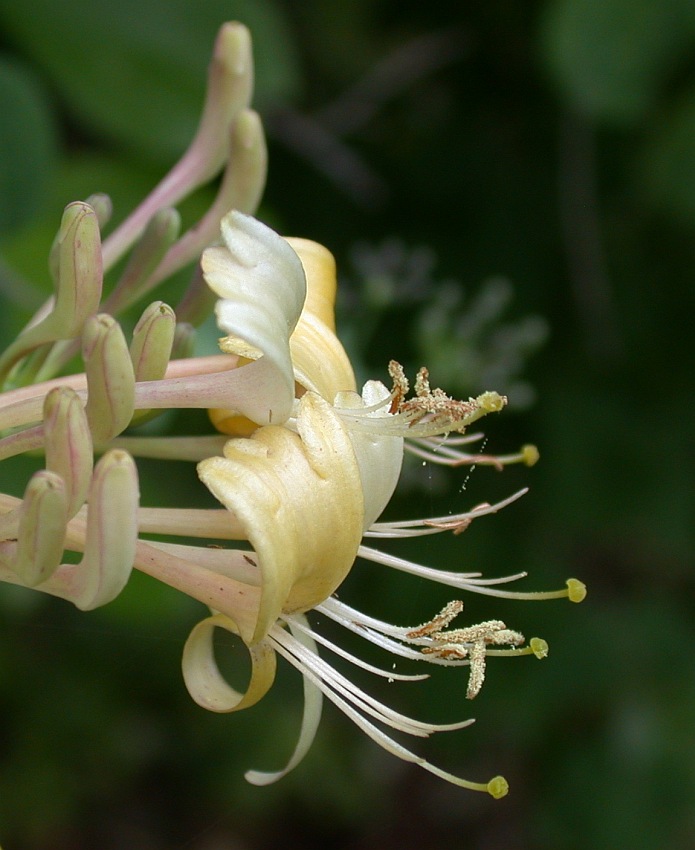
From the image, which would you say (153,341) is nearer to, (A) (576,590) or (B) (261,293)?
(B) (261,293)

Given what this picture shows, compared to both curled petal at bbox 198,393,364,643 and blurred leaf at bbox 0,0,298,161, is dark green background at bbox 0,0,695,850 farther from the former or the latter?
curled petal at bbox 198,393,364,643

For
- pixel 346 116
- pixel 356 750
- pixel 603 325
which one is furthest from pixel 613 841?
pixel 346 116

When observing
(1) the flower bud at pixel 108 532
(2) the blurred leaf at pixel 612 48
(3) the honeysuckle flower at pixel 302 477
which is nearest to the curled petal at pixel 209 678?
(3) the honeysuckle flower at pixel 302 477

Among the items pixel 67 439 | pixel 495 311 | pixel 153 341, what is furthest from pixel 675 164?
pixel 67 439

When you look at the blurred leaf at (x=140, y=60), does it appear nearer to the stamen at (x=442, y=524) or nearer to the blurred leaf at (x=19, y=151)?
the blurred leaf at (x=19, y=151)

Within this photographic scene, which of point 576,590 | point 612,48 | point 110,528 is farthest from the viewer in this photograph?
point 612,48

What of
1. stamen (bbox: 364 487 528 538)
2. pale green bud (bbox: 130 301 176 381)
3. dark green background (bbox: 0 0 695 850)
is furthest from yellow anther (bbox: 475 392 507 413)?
dark green background (bbox: 0 0 695 850)
